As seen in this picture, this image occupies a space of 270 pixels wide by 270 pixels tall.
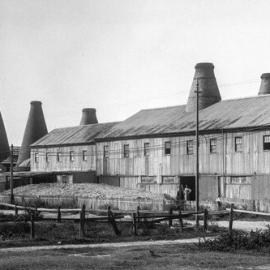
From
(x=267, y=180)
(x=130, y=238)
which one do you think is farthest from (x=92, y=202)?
(x=130, y=238)

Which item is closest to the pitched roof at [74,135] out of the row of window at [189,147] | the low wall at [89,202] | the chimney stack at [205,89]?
the row of window at [189,147]

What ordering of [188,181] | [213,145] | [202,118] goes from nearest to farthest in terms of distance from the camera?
[213,145]
[188,181]
[202,118]

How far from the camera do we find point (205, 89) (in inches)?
2115

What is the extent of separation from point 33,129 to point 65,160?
17.2m

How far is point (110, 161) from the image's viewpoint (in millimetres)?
53688

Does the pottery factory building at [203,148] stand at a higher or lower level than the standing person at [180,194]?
higher

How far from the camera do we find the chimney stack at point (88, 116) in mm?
75000

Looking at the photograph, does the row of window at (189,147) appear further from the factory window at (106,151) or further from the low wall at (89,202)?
the low wall at (89,202)

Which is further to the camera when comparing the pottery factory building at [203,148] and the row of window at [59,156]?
the row of window at [59,156]

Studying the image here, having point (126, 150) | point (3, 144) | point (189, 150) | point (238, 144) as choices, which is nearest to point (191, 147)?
point (189, 150)

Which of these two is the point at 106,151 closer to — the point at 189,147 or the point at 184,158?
the point at 184,158

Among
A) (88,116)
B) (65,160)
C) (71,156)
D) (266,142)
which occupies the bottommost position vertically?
(65,160)

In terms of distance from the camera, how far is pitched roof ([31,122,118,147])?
202 ft

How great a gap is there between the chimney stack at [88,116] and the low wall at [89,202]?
92.1ft
